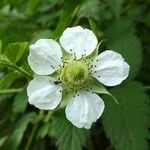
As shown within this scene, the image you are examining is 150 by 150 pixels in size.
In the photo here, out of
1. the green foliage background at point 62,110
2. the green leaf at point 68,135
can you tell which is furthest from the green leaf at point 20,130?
the green leaf at point 68,135

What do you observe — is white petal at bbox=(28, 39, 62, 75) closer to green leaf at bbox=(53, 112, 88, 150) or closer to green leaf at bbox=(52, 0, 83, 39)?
green leaf at bbox=(52, 0, 83, 39)

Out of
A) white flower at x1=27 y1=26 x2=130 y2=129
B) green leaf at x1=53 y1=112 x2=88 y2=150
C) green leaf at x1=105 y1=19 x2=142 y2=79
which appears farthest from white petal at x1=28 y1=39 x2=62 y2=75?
green leaf at x1=105 y1=19 x2=142 y2=79

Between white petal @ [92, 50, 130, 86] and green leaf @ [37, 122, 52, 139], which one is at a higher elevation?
white petal @ [92, 50, 130, 86]

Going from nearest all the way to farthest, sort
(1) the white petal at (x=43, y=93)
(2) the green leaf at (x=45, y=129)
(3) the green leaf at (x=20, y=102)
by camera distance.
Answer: (1) the white petal at (x=43, y=93)
(2) the green leaf at (x=45, y=129)
(3) the green leaf at (x=20, y=102)

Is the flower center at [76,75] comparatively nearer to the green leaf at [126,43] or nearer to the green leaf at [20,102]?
the green leaf at [126,43]

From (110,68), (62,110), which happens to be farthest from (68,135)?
(110,68)

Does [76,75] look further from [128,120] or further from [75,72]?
[128,120]
